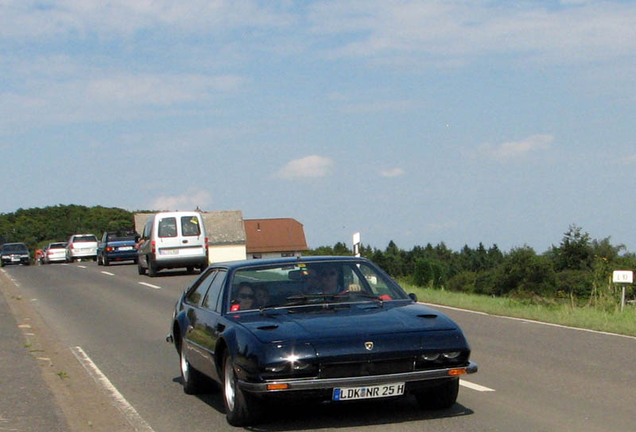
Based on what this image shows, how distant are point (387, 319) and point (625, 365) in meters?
4.27

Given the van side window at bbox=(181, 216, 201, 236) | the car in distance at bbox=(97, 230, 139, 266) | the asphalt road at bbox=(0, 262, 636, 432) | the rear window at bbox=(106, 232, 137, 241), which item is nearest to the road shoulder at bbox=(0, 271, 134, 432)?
the asphalt road at bbox=(0, 262, 636, 432)

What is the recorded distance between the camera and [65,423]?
786cm

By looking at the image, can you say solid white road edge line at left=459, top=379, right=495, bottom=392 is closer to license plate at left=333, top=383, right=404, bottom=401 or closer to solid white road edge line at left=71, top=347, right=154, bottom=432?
license plate at left=333, top=383, right=404, bottom=401

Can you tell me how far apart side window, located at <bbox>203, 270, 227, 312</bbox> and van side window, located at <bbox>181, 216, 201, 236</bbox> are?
23.6 meters

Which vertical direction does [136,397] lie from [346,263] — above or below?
below

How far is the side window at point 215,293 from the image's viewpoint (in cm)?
854

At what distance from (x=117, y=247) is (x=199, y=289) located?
3702 cm

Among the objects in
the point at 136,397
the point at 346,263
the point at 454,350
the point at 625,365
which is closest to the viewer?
the point at 454,350

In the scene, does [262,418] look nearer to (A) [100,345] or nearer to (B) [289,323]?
(B) [289,323]

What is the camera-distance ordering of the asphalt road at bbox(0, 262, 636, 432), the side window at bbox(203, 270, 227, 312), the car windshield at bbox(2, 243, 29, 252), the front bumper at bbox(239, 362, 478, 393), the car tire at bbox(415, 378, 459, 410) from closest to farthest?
1. the front bumper at bbox(239, 362, 478, 393)
2. the asphalt road at bbox(0, 262, 636, 432)
3. the car tire at bbox(415, 378, 459, 410)
4. the side window at bbox(203, 270, 227, 312)
5. the car windshield at bbox(2, 243, 29, 252)

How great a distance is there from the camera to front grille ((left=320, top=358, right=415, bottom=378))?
6.99 metres

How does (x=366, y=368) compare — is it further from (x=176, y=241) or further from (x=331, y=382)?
(x=176, y=241)

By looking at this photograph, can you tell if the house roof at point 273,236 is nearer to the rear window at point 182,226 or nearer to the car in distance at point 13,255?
the car in distance at point 13,255

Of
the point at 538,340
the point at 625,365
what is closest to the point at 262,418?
the point at 625,365
